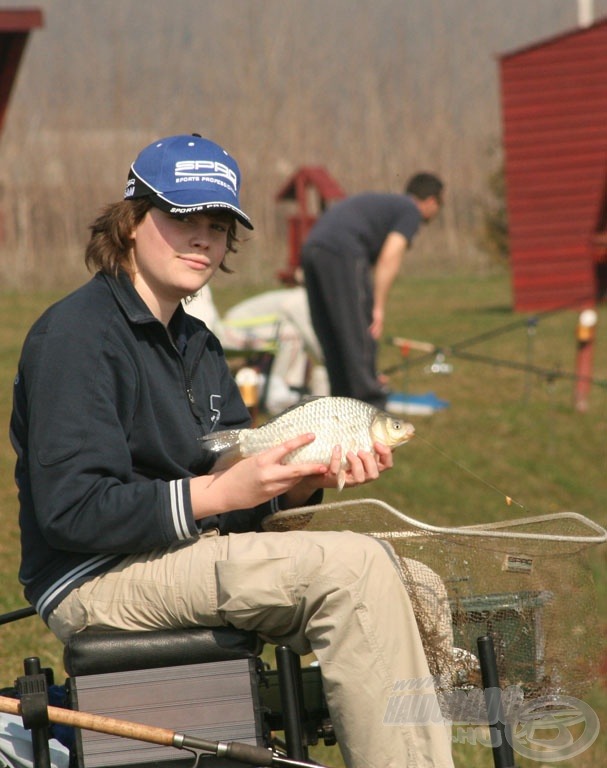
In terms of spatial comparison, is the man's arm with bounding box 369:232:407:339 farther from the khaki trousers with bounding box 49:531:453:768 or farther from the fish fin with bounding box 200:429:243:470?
the khaki trousers with bounding box 49:531:453:768

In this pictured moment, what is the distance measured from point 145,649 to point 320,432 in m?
0.57

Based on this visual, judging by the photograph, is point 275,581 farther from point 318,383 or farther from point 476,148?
point 476,148

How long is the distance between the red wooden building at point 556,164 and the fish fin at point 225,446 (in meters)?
15.5

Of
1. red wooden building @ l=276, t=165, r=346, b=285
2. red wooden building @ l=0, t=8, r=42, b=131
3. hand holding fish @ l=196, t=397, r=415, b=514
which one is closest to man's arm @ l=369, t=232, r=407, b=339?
red wooden building @ l=0, t=8, r=42, b=131

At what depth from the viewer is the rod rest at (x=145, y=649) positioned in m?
2.59

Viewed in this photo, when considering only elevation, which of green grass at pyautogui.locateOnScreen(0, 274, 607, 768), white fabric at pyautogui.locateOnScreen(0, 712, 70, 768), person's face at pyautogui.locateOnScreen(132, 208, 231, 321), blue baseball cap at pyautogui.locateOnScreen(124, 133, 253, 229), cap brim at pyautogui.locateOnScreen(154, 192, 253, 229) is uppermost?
blue baseball cap at pyautogui.locateOnScreen(124, 133, 253, 229)

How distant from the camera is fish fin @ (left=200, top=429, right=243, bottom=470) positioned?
2770mm

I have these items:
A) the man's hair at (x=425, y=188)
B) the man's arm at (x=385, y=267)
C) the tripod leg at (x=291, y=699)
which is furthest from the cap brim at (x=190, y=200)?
the man's hair at (x=425, y=188)

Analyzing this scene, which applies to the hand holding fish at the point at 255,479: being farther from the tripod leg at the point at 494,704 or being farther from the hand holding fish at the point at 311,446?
the tripod leg at the point at 494,704

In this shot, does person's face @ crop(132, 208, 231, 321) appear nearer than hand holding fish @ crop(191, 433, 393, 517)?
No

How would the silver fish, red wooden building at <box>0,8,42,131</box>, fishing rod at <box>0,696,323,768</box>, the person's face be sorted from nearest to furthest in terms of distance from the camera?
1. fishing rod at <box>0,696,323,768</box>
2. the silver fish
3. the person's face
4. red wooden building at <box>0,8,42,131</box>

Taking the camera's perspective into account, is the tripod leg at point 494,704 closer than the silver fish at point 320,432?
Yes

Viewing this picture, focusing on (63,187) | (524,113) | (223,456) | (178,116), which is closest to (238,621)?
(223,456)

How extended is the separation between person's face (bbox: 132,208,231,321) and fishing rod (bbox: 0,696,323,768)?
919 millimetres
